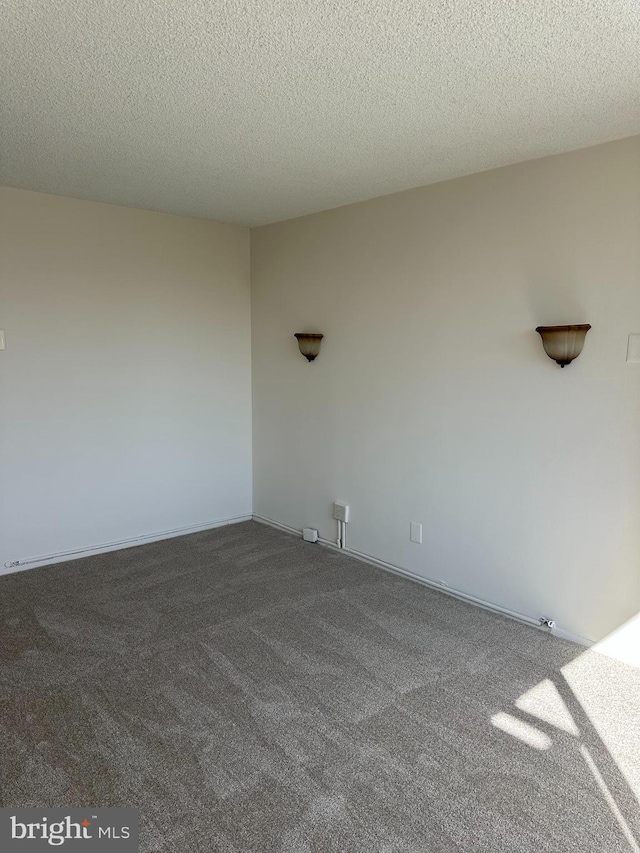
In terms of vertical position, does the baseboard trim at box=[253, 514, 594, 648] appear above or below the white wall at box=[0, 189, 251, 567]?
below

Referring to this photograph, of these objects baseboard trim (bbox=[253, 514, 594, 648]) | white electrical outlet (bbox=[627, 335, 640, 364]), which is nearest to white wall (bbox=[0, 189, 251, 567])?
baseboard trim (bbox=[253, 514, 594, 648])

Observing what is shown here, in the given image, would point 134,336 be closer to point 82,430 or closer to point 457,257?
point 82,430

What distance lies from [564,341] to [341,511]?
2.00 metres

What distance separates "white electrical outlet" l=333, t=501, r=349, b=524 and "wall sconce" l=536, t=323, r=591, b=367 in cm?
186

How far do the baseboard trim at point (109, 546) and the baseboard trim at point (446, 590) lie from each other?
1.56 ft

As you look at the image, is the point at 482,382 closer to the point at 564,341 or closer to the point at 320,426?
the point at 564,341

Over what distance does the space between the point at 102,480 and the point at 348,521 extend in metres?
1.77

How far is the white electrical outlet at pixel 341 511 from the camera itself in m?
4.11

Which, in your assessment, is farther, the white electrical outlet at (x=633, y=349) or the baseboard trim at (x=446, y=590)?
the baseboard trim at (x=446, y=590)

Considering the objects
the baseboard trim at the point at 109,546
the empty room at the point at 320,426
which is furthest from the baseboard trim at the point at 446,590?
the baseboard trim at the point at 109,546

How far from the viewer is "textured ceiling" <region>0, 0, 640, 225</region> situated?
5.52ft

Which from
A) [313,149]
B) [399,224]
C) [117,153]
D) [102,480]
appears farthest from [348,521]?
[117,153]

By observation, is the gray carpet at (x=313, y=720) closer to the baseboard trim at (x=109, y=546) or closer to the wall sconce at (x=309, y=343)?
the baseboard trim at (x=109, y=546)

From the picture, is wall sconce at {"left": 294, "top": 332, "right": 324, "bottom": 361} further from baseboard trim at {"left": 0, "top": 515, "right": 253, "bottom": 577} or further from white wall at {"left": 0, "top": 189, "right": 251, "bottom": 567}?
baseboard trim at {"left": 0, "top": 515, "right": 253, "bottom": 577}
